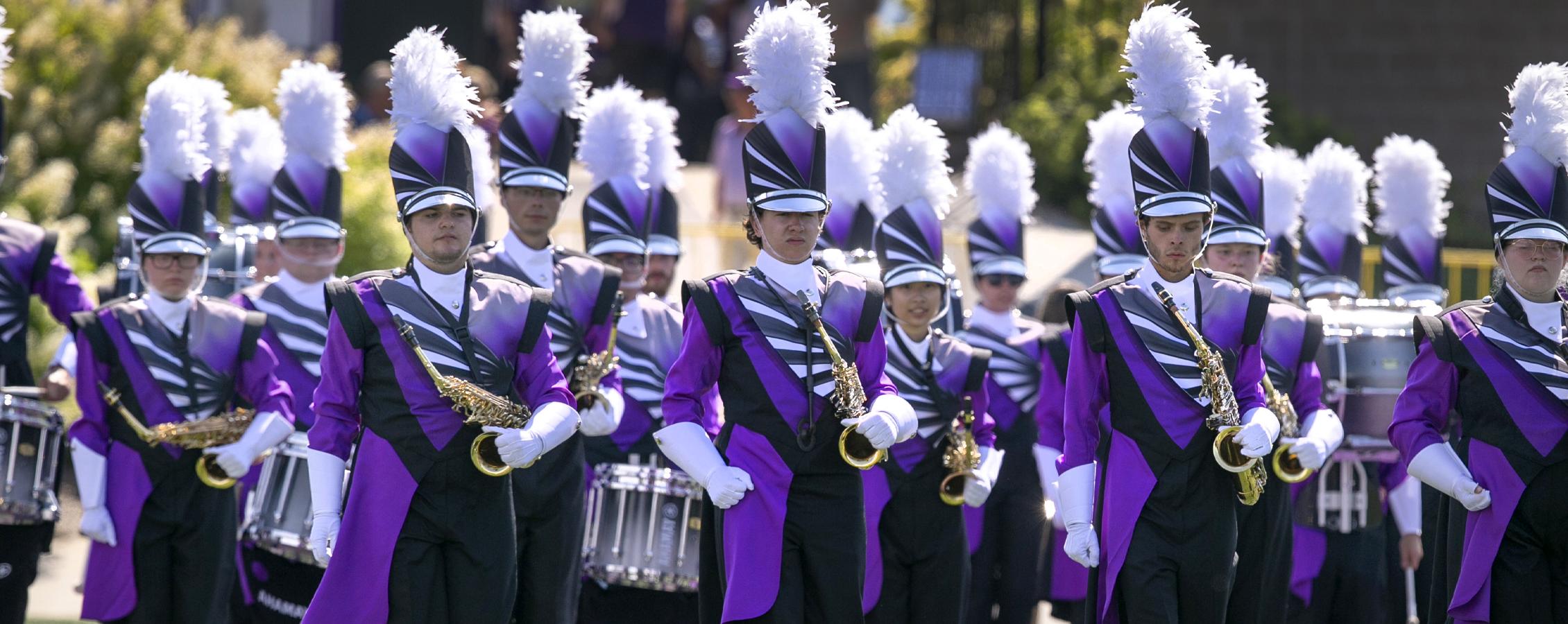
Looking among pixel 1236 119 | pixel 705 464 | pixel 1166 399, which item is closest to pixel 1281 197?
pixel 1236 119

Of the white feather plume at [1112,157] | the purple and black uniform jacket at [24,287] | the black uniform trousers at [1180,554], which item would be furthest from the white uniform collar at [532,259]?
the white feather plume at [1112,157]

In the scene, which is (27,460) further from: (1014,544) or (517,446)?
(1014,544)

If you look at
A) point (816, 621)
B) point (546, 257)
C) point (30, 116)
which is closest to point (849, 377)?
point (816, 621)

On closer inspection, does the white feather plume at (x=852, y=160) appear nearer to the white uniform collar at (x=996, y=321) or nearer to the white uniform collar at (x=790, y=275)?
the white uniform collar at (x=996, y=321)

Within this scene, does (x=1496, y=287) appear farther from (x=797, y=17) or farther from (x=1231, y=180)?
(x=797, y=17)

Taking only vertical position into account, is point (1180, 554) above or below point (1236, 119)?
below

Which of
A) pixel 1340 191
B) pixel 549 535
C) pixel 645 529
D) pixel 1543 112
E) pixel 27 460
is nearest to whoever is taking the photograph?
pixel 549 535

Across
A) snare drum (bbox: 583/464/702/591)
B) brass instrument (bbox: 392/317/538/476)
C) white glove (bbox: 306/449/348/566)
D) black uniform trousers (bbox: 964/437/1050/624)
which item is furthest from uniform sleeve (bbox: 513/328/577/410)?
black uniform trousers (bbox: 964/437/1050/624)

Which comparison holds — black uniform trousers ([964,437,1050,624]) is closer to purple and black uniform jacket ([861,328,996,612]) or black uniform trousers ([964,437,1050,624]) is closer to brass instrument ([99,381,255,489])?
purple and black uniform jacket ([861,328,996,612])

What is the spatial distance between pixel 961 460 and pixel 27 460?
385cm

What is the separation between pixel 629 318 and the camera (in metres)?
8.84

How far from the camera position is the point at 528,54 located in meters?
8.71

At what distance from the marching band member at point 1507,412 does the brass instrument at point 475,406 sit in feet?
10.2

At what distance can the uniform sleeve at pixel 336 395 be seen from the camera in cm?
621
